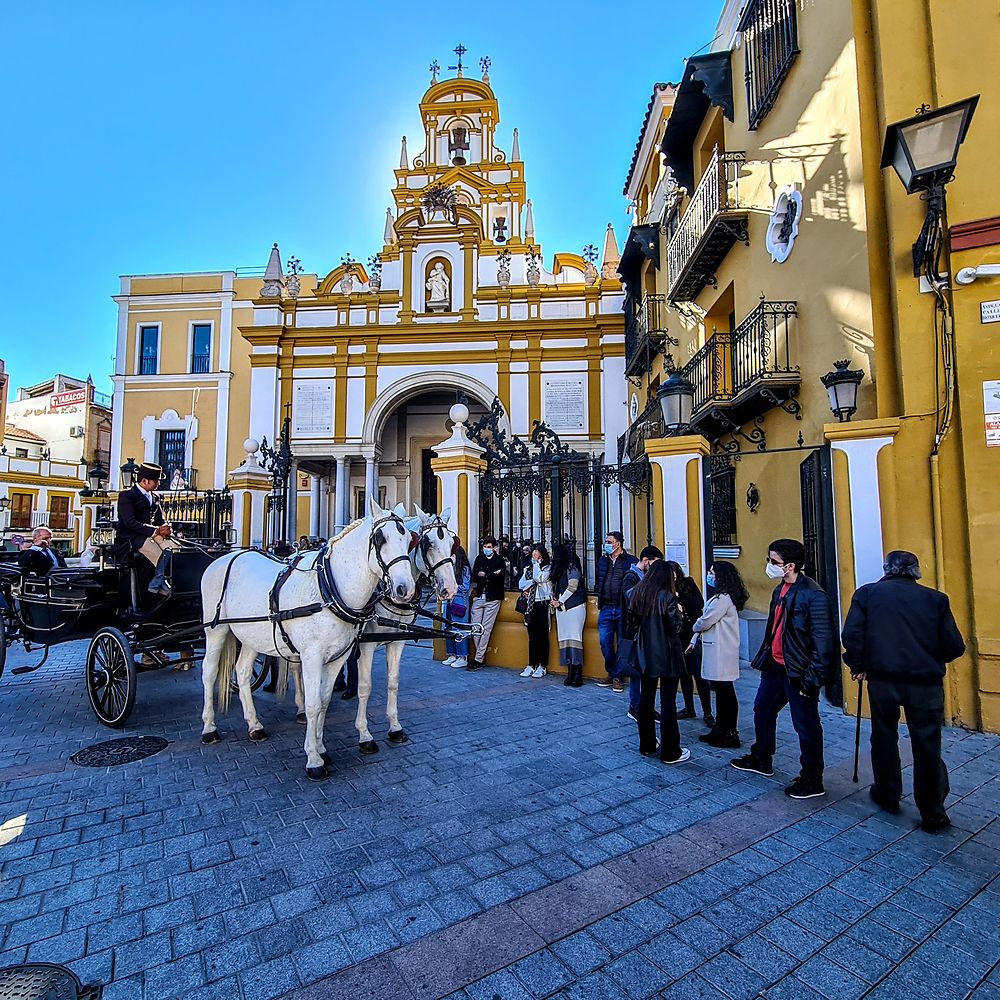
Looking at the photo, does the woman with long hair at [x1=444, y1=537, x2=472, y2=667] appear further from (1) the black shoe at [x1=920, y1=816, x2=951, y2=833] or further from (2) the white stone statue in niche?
(2) the white stone statue in niche

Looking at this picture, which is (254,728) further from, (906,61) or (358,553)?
(906,61)

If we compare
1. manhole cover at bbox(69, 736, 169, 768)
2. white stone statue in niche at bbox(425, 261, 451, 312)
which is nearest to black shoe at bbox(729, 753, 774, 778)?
manhole cover at bbox(69, 736, 169, 768)

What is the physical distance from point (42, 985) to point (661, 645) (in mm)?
3993

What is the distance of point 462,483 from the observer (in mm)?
9367

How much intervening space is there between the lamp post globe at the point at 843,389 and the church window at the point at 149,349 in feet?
87.1

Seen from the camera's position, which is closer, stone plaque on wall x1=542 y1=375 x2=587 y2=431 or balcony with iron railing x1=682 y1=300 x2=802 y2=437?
balcony with iron railing x1=682 y1=300 x2=802 y2=437

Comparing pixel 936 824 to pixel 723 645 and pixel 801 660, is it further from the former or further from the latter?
pixel 723 645

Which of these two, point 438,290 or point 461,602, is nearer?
point 461,602

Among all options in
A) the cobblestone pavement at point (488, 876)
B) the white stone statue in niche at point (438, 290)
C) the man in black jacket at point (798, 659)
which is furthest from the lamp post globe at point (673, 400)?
the white stone statue in niche at point (438, 290)

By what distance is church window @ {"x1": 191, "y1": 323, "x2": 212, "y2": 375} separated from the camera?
25203 mm

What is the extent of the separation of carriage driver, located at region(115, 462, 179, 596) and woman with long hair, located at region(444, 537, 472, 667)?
3728 mm

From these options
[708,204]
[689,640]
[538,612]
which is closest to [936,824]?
[689,640]

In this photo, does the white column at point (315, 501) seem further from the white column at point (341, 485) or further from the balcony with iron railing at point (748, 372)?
the balcony with iron railing at point (748, 372)

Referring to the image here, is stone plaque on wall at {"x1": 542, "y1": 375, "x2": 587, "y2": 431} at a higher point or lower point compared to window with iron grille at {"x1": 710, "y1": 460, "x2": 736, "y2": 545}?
higher
